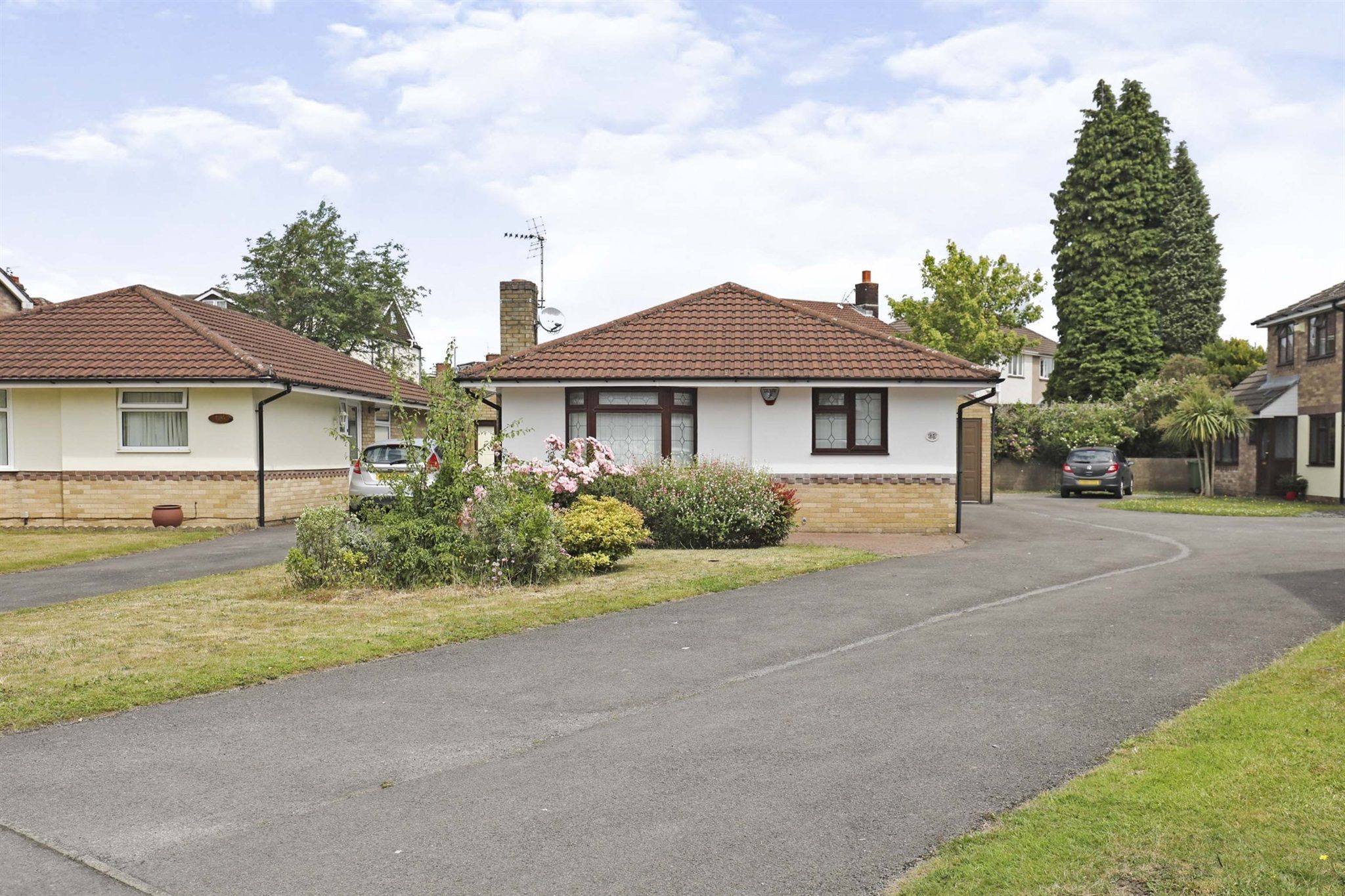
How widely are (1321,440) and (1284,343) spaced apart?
4.24 m

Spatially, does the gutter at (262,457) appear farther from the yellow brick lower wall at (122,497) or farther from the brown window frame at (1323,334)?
the brown window frame at (1323,334)

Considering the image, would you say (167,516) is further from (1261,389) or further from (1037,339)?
(1037,339)

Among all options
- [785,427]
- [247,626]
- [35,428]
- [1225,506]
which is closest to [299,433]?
[35,428]

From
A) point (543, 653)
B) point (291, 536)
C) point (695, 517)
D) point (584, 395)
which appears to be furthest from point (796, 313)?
point (543, 653)

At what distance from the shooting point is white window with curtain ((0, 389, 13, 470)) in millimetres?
21703

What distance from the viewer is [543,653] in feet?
27.8

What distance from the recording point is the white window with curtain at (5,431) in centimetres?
2170

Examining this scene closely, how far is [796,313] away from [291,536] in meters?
11.2

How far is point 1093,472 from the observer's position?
103ft

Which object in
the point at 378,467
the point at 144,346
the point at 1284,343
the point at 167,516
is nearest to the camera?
the point at 378,467

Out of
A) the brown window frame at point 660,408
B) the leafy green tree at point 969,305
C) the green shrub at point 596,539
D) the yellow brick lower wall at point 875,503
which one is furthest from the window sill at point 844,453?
the leafy green tree at point 969,305

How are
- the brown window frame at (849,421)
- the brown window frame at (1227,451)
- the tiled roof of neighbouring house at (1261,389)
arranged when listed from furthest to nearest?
the brown window frame at (1227,451) → the tiled roof of neighbouring house at (1261,389) → the brown window frame at (849,421)

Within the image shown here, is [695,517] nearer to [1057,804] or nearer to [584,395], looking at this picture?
[584,395]

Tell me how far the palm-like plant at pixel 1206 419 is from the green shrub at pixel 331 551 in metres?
26.4
